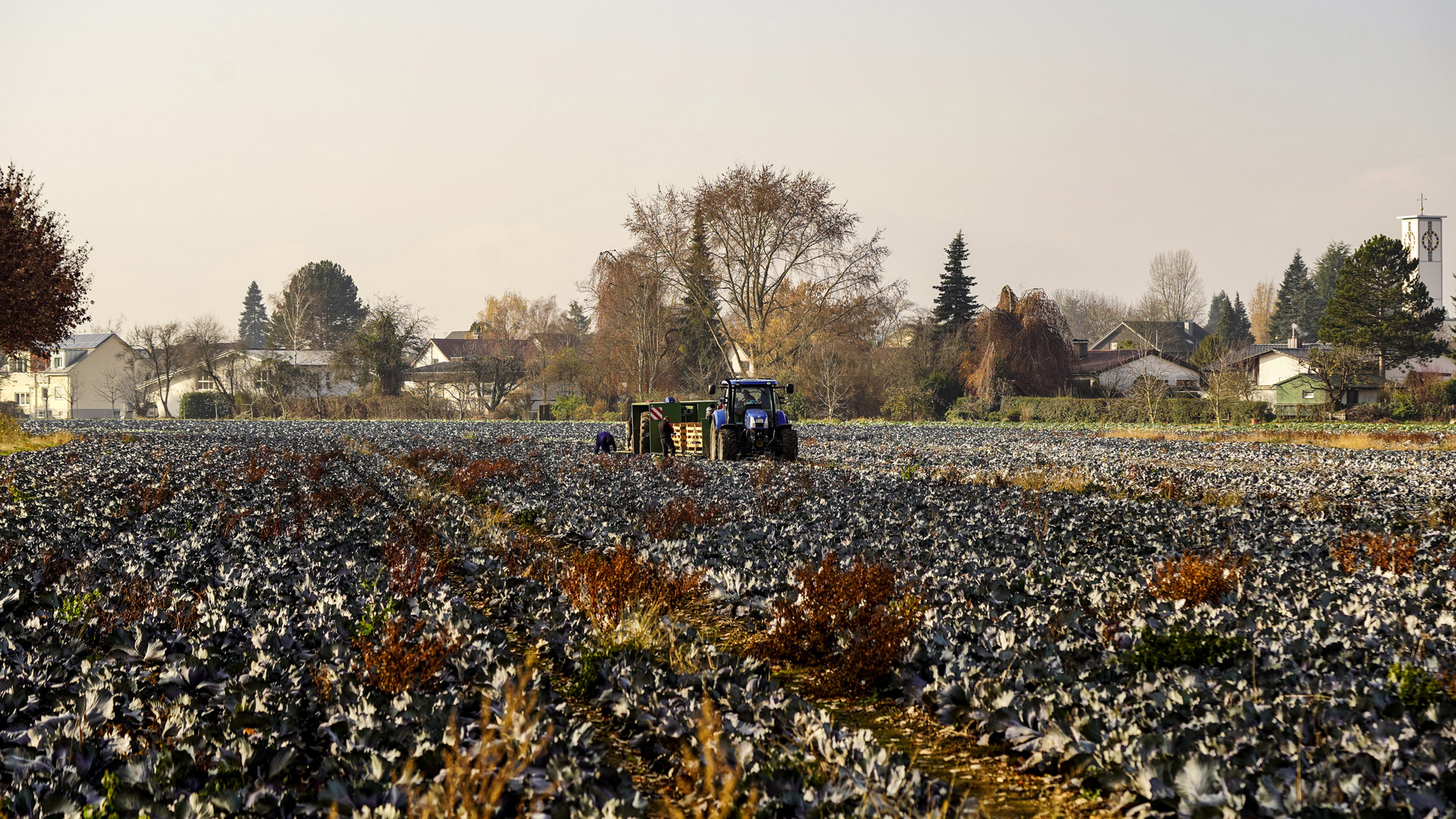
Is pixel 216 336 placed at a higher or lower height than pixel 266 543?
higher

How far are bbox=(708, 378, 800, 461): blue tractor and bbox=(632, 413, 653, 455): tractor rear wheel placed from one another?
4.15 metres

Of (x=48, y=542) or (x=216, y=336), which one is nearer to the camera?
(x=48, y=542)

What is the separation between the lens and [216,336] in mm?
79875

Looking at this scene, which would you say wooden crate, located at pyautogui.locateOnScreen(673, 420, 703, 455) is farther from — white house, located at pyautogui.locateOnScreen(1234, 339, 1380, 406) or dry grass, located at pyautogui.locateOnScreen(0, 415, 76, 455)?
white house, located at pyautogui.locateOnScreen(1234, 339, 1380, 406)

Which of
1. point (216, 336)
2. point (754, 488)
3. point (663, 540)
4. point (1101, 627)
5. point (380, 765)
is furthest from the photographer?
point (216, 336)


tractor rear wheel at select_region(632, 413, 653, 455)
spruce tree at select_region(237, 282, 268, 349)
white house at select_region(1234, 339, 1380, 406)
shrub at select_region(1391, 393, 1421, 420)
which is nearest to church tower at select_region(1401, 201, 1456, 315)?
white house at select_region(1234, 339, 1380, 406)

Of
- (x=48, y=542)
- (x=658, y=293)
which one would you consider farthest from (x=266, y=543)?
(x=658, y=293)

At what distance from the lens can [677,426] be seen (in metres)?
25.3

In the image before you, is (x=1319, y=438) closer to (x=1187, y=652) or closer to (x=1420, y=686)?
(x=1187, y=652)

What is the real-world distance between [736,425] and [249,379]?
2383 inches

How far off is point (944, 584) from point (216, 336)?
8436cm

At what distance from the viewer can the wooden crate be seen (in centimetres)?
→ 2419

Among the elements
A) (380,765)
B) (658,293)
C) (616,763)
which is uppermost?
(658,293)

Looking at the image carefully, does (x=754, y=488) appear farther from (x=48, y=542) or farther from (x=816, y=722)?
(x=816, y=722)
